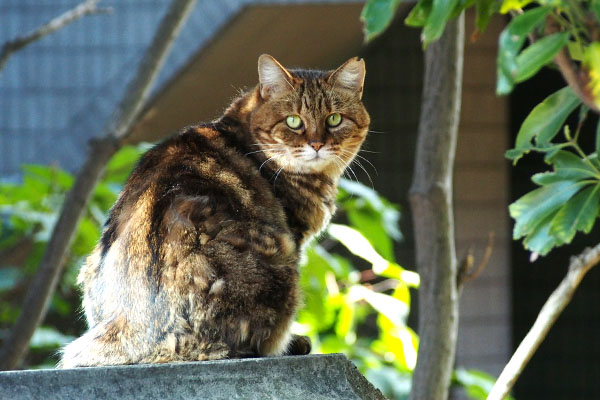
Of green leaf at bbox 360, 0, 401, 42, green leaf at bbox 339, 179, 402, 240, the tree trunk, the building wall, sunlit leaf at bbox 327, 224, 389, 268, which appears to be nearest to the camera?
green leaf at bbox 360, 0, 401, 42

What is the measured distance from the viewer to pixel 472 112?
5.07m

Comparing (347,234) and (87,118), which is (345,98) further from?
(87,118)

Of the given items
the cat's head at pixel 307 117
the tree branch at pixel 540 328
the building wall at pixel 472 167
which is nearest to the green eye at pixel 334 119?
the cat's head at pixel 307 117

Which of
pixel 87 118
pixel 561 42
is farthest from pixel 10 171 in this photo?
pixel 561 42

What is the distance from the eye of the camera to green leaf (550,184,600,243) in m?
1.48

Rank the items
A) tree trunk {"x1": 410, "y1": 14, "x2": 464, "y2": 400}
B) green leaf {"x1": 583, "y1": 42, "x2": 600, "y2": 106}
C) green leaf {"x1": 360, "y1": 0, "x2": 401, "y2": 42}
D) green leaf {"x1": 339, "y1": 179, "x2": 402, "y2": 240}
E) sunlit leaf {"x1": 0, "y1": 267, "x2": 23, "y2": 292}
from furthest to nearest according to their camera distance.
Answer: sunlit leaf {"x1": 0, "y1": 267, "x2": 23, "y2": 292} → green leaf {"x1": 339, "y1": 179, "x2": 402, "y2": 240} → tree trunk {"x1": 410, "y1": 14, "x2": 464, "y2": 400} → green leaf {"x1": 360, "y1": 0, "x2": 401, "y2": 42} → green leaf {"x1": 583, "y1": 42, "x2": 600, "y2": 106}

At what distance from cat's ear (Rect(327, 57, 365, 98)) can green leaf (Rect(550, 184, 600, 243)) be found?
881 mm

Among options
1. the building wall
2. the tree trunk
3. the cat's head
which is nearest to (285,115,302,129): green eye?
the cat's head

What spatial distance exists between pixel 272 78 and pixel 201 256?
0.71 meters

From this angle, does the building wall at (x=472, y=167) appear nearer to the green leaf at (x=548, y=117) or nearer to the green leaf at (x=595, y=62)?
the green leaf at (x=548, y=117)

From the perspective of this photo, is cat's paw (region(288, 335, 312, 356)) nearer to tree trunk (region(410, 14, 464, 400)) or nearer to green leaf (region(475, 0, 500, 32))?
tree trunk (region(410, 14, 464, 400))

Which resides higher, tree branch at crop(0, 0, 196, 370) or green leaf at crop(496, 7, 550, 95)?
green leaf at crop(496, 7, 550, 95)

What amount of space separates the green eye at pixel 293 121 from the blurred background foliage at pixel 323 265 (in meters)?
0.51

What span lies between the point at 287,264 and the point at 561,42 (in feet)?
2.80
